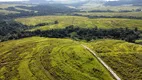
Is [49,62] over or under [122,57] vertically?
under

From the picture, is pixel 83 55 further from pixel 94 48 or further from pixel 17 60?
pixel 17 60

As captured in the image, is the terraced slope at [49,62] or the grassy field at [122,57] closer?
the terraced slope at [49,62]

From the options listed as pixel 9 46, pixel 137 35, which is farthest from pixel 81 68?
pixel 137 35

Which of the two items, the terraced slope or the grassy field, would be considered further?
the grassy field

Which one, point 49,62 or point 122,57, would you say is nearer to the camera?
point 49,62
